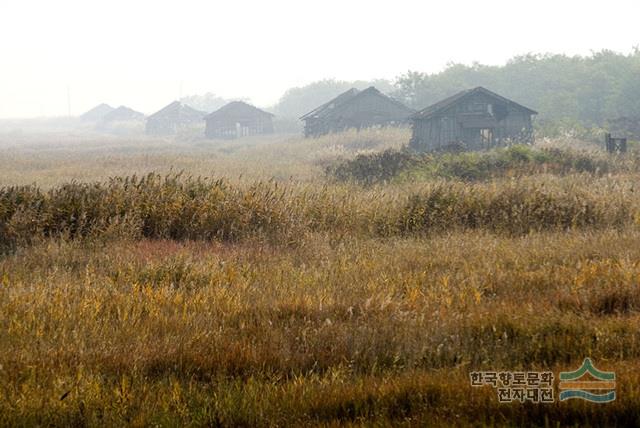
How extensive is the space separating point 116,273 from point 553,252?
5922mm

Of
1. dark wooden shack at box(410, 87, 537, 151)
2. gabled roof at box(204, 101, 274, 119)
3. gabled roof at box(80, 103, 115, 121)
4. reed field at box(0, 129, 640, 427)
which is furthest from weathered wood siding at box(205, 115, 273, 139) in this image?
gabled roof at box(80, 103, 115, 121)

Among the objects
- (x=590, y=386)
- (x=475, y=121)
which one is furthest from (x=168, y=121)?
(x=590, y=386)

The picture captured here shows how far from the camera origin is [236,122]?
73.8m

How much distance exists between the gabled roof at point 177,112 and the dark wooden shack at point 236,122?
71.1 feet

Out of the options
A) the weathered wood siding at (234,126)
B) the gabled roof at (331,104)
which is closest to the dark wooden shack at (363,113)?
the gabled roof at (331,104)

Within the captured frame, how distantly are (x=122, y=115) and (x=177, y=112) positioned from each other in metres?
32.1

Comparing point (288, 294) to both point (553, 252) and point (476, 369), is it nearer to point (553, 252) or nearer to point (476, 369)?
point (476, 369)

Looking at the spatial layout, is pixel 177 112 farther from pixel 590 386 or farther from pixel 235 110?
pixel 590 386

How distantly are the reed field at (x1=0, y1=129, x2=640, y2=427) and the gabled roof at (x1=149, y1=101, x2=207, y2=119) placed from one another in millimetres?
86199

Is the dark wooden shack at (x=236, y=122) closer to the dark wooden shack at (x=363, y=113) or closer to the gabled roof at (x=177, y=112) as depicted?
the dark wooden shack at (x=363, y=113)

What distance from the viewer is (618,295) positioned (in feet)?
19.1

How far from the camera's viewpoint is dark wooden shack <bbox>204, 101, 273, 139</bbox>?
73.6 m

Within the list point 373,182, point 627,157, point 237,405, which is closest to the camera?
point 237,405

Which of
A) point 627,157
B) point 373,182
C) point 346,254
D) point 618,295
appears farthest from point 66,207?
point 627,157
